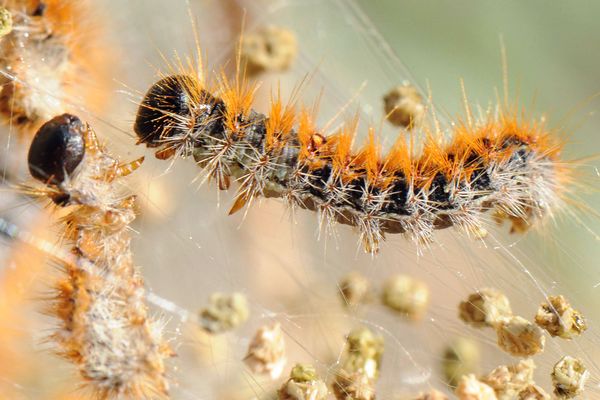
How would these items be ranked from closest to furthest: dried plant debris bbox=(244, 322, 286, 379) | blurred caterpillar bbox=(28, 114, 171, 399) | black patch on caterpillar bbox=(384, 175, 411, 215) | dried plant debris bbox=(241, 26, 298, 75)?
1. blurred caterpillar bbox=(28, 114, 171, 399)
2. dried plant debris bbox=(244, 322, 286, 379)
3. black patch on caterpillar bbox=(384, 175, 411, 215)
4. dried plant debris bbox=(241, 26, 298, 75)

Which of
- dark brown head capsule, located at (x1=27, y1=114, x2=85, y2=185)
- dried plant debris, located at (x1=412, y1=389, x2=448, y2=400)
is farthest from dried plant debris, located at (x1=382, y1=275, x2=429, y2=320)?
dark brown head capsule, located at (x1=27, y1=114, x2=85, y2=185)

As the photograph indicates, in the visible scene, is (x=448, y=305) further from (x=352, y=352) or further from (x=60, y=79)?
(x=60, y=79)

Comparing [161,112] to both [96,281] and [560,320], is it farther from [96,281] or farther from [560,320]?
[560,320]

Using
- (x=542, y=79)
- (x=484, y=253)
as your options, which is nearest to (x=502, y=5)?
(x=542, y=79)

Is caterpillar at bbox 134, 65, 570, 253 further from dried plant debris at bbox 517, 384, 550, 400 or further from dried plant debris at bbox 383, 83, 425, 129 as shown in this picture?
dried plant debris at bbox 517, 384, 550, 400

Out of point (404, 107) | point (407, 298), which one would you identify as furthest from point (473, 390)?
point (404, 107)
